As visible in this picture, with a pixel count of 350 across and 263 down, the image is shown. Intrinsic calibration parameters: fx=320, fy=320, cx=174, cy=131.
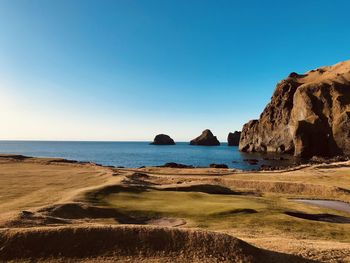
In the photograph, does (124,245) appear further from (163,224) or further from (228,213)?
(228,213)

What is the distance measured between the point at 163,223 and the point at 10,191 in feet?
65.4

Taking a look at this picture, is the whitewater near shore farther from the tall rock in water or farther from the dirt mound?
the tall rock in water

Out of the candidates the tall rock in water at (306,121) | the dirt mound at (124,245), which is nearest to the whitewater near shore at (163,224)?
the dirt mound at (124,245)

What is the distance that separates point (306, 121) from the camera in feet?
466

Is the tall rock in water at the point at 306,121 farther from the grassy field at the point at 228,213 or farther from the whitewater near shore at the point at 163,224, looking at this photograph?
the grassy field at the point at 228,213

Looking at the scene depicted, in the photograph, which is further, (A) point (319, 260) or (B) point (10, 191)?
(B) point (10, 191)

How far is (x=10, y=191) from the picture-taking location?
3503cm

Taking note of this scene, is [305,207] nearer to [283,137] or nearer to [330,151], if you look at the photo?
[330,151]

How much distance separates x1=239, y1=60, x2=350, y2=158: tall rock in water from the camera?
134m

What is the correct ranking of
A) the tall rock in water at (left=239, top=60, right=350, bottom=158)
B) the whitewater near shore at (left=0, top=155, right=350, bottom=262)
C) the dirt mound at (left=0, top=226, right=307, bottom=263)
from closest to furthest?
1. the dirt mound at (left=0, top=226, right=307, bottom=263)
2. the whitewater near shore at (left=0, top=155, right=350, bottom=262)
3. the tall rock in water at (left=239, top=60, right=350, bottom=158)

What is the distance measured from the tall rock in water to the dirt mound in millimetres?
127213

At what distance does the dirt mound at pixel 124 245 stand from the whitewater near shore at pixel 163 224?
5cm

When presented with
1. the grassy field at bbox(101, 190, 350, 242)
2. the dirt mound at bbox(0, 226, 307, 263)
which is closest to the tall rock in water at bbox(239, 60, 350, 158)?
the grassy field at bbox(101, 190, 350, 242)

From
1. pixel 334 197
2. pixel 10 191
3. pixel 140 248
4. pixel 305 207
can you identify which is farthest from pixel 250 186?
pixel 140 248
